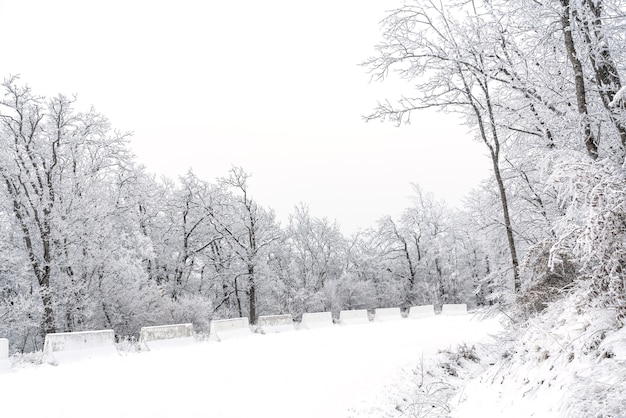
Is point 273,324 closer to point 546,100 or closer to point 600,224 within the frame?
point 546,100

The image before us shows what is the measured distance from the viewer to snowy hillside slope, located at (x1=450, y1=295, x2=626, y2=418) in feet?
11.9

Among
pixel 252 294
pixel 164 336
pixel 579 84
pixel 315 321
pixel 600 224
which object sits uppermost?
pixel 579 84

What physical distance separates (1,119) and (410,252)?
40356mm

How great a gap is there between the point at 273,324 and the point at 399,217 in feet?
108

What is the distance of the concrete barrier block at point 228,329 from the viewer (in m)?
16.1

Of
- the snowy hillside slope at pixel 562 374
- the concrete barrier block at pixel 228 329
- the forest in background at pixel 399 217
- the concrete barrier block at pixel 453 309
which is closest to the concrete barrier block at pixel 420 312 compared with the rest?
the concrete barrier block at pixel 453 309

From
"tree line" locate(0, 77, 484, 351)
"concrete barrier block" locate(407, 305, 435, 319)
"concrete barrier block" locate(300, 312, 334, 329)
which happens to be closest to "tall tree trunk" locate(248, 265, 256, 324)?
"tree line" locate(0, 77, 484, 351)

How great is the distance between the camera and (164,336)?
1433cm

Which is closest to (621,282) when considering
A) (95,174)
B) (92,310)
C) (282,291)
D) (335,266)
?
(92,310)

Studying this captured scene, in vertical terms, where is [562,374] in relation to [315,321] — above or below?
above

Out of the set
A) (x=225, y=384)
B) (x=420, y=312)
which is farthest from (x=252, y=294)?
(x=225, y=384)

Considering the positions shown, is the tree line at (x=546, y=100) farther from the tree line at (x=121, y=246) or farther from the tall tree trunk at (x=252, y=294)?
the tall tree trunk at (x=252, y=294)

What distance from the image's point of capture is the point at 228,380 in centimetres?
877

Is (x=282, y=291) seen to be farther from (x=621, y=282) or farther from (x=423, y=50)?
(x=621, y=282)
